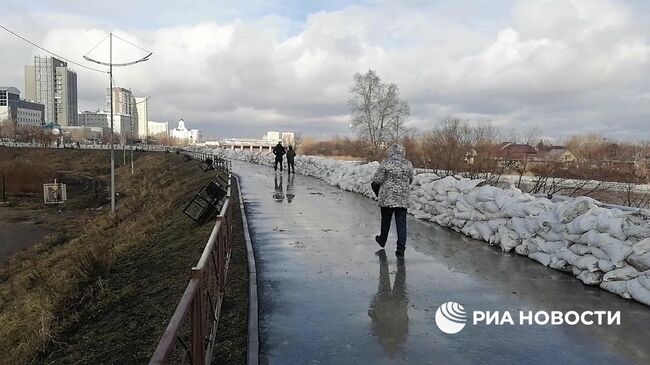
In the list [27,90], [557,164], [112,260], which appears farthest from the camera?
[27,90]

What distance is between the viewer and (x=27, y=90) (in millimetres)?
93875

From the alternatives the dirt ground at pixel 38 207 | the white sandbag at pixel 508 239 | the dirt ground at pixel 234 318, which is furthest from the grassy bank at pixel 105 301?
the dirt ground at pixel 38 207

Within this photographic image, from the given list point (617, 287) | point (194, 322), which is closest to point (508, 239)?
point (617, 287)

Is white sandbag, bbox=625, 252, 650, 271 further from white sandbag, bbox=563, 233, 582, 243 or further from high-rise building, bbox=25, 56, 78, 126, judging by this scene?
high-rise building, bbox=25, 56, 78, 126

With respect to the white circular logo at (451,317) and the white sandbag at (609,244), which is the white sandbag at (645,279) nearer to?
the white sandbag at (609,244)

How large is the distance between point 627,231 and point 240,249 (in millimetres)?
5465

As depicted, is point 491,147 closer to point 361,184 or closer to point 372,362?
point 361,184

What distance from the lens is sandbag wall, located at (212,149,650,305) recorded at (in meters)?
6.08

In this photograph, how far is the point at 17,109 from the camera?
385 feet

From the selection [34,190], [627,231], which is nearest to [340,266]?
[627,231]

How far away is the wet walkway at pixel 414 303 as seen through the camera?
4.39m

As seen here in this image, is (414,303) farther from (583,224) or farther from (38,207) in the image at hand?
(38,207)

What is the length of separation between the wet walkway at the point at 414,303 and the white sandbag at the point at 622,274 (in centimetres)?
22

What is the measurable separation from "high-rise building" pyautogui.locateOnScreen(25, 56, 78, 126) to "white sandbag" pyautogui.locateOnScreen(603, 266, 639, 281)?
82915 millimetres
